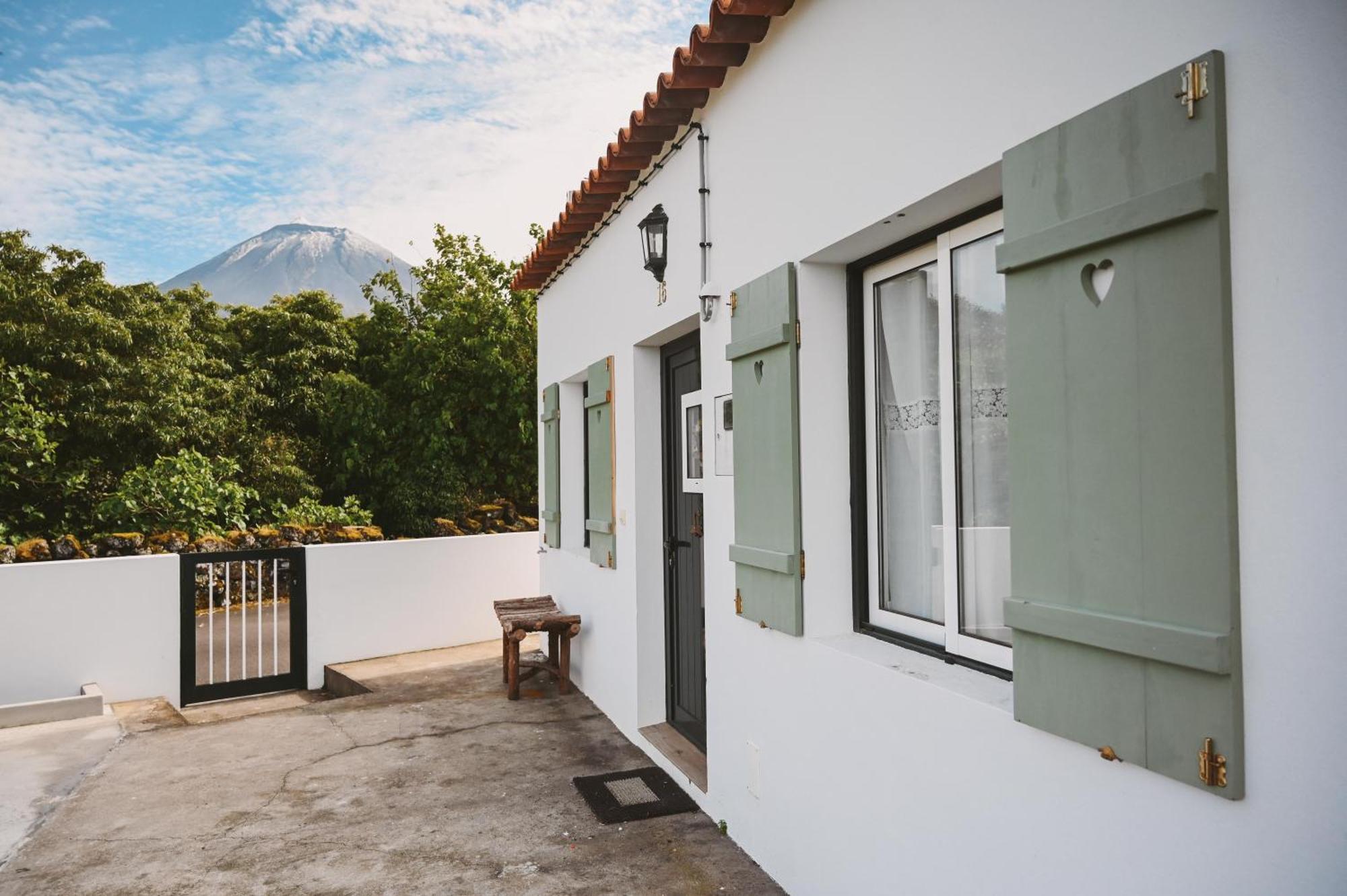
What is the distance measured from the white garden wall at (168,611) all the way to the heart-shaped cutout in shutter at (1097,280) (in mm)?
6510

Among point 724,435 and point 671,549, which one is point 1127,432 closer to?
point 724,435

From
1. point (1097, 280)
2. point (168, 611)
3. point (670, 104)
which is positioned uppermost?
point (670, 104)

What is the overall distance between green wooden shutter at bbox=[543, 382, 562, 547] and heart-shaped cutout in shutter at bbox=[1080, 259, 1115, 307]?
16.1ft

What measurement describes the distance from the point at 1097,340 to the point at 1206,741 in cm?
73

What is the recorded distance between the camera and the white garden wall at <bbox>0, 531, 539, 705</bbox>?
222 inches

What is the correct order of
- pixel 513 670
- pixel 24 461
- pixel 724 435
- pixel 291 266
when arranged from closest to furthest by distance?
pixel 724 435 → pixel 513 670 → pixel 24 461 → pixel 291 266

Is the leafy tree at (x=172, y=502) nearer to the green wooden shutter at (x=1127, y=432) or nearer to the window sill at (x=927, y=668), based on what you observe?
the window sill at (x=927, y=668)

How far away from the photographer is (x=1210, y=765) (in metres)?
1.36

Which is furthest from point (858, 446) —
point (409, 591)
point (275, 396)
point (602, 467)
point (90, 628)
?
point (275, 396)

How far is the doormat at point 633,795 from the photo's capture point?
3.60 metres

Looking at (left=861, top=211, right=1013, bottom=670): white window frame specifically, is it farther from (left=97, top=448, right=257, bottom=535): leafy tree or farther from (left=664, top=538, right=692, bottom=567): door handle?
(left=97, top=448, right=257, bottom=535): leafy tree

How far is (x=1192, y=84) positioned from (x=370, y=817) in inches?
153

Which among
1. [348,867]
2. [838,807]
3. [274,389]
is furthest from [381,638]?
[274,389]

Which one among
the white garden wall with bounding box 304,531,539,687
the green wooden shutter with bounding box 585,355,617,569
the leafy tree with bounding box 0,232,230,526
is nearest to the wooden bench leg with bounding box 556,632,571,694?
the green wooden shutter with bounding box 585,355,617,569
